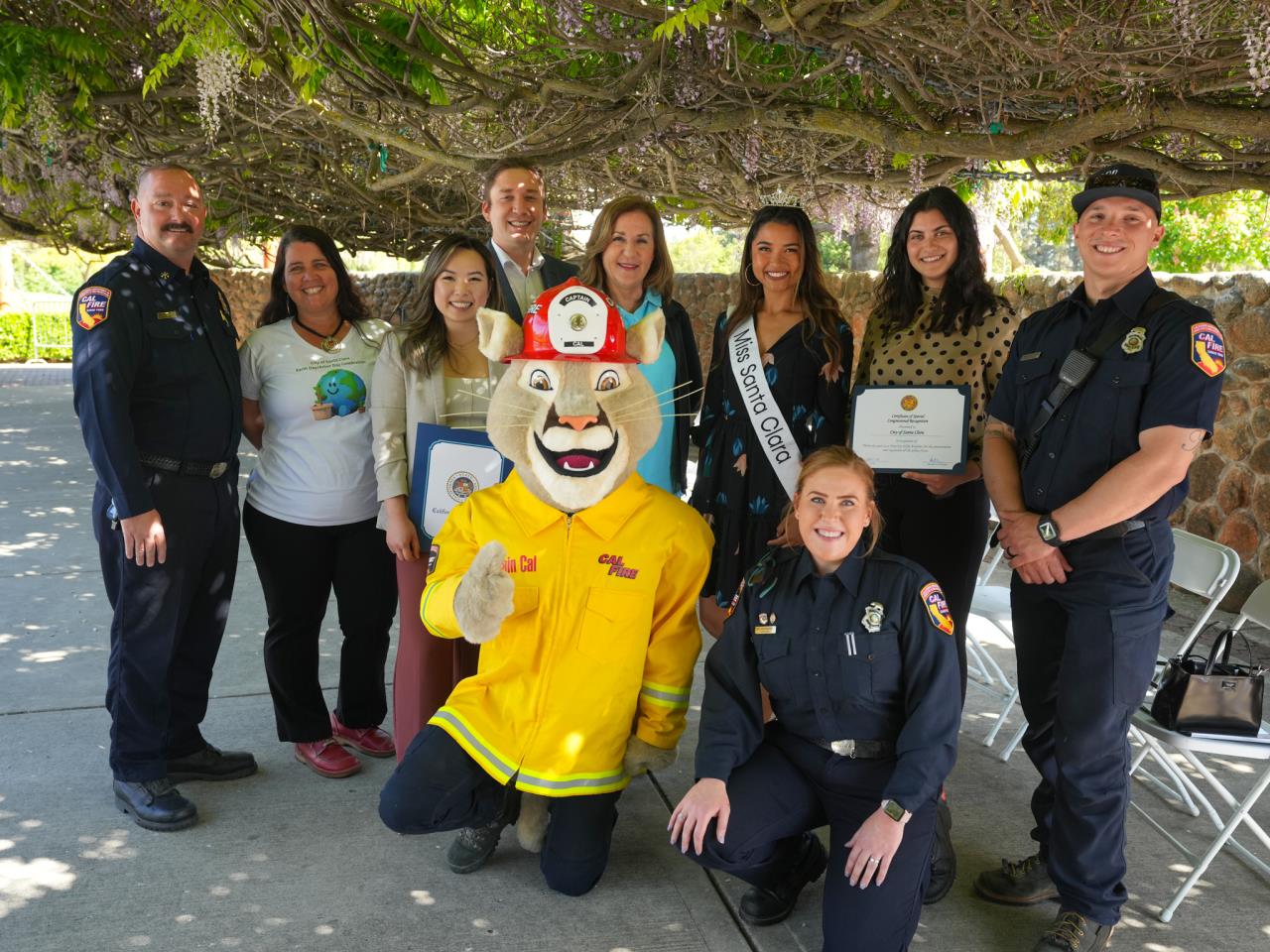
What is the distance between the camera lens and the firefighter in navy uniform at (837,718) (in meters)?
2.89

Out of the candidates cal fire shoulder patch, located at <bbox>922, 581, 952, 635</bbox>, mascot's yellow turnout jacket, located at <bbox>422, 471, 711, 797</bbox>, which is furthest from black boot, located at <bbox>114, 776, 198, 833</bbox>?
cal fire shoulder patch, located at <bbox>922, 581, 952, 635</bbox>

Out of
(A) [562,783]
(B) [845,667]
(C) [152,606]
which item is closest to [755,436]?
(B) [845,667]

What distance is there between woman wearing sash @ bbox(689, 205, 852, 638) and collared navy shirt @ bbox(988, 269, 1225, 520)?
76 centimetres

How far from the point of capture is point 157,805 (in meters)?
3.74

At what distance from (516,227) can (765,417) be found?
1.22 meters

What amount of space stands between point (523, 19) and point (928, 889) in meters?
4.30

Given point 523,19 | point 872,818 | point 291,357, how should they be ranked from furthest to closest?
point 523,19
point 291,357
point 872,818

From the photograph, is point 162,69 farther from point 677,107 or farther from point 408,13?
point 677,107

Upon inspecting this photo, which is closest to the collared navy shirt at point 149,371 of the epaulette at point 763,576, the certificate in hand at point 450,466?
the certificate in hand at point 450,466

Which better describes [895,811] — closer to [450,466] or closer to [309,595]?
[450,466]

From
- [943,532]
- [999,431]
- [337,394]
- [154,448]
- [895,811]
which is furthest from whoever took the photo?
[337,394]

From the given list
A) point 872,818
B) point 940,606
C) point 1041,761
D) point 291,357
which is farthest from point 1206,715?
point 291,357

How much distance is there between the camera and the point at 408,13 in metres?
4.79

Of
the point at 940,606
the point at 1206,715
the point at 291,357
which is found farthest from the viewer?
the point at 291,357
